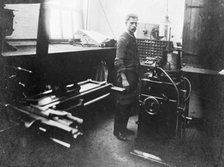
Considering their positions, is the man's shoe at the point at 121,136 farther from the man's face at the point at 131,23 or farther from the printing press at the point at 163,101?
the man's face at the point at 131,23

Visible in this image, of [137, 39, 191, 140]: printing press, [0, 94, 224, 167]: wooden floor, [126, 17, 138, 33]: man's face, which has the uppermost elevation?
[126, 17, 138, 33]: man's face

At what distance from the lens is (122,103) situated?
3.19 m

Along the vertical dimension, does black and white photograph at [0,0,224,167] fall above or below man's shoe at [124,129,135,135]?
above

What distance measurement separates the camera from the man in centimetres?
311

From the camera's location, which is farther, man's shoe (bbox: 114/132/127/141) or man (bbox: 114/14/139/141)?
man's shoe (bbox: 114/132/127/141)

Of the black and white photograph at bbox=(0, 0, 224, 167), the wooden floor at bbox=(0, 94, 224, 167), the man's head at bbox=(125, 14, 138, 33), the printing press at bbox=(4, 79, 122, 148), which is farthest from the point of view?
the man's head at bbox=(125, 14, 138, 33)

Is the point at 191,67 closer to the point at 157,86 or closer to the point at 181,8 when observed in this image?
the point at 157,86

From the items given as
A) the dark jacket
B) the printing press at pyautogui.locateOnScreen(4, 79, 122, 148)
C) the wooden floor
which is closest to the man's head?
the dark jacket

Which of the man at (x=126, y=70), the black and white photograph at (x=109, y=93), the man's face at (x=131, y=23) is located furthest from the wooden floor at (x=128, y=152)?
the man's face at (x=131, y=23)

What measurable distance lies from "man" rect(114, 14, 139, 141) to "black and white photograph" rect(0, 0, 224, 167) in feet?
0.04

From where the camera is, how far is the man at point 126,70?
10.2 ft

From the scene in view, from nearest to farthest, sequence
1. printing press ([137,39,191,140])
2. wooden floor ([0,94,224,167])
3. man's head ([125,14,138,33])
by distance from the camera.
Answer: wooden floor ([0,94,224,167])
printing press ([137,39,191,140])
man's head ([125,14,138,33])

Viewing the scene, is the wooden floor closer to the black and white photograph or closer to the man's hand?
the black and white photograph

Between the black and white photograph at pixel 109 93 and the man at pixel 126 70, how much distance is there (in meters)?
0.01
